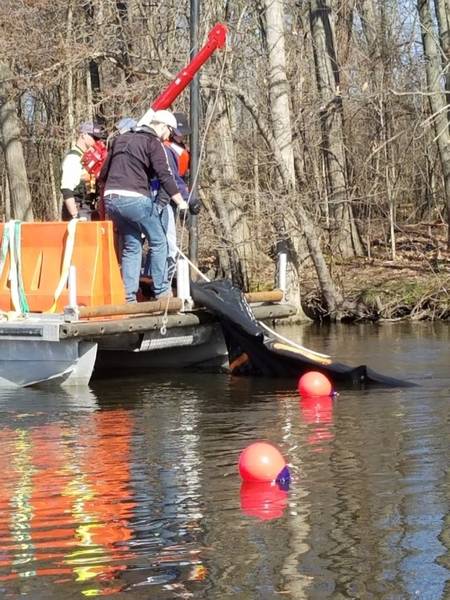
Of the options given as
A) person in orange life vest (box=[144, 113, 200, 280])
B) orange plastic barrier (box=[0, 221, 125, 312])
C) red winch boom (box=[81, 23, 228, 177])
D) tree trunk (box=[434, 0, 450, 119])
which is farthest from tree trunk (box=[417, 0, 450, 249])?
orange plastic barrier (box=[0, 221, 125, 312])

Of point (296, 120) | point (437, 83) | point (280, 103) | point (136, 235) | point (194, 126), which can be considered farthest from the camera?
point (437, 83)

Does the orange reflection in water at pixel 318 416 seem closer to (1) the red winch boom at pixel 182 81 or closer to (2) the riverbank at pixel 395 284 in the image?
(1) the red winch boom at pixel 182 81

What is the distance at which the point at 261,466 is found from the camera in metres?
7.25

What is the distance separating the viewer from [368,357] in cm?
1398

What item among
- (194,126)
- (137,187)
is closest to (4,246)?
(137,187)

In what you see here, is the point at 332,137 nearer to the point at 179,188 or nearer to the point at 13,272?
the point at 179,188

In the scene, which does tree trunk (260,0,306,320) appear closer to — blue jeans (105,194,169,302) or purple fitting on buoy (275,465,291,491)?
blue jeans (105,194,169,302)

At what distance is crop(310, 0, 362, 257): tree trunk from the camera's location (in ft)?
75.2

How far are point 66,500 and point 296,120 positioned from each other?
13.6m

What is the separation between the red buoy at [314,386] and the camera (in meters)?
11.0

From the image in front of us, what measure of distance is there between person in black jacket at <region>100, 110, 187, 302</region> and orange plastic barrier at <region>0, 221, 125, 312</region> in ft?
0.52

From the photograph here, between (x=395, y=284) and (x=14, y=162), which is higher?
(x=14, y=162)

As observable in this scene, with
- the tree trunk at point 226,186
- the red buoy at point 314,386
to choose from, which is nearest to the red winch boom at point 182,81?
the red buoy at point 314,386

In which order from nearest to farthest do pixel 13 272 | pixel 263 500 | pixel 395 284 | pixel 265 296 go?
pixel 263 500 → pixel 13 272 → pixel 265 296 → pixel 395 284
